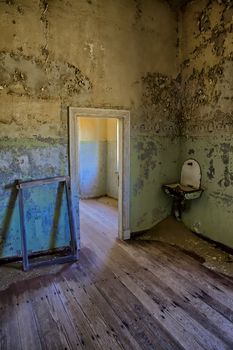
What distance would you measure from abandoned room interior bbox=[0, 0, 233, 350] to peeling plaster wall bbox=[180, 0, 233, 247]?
0.06 ft

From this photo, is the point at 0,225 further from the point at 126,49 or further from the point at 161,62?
the point at 161,62

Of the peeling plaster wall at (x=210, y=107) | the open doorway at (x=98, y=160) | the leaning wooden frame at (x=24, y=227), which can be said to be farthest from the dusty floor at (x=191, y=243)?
the open doorway at (x=98, y=160)

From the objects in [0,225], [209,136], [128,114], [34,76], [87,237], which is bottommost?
[87,237]

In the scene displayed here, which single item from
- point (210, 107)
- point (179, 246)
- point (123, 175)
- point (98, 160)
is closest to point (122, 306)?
point (179, 246)

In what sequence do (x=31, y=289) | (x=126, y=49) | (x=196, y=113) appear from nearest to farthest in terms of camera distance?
(x=31, y=289)
(x=126, y=49)
(x=196, y=113)

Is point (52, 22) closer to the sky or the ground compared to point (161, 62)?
closer to the sky

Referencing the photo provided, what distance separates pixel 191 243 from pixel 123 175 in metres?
1.46

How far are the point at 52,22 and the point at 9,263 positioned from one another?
3113 millimetres

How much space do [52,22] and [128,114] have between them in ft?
5.01

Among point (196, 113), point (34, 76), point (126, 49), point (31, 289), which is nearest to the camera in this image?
point (31, 289)

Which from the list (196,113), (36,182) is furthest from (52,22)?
→ (196,113)

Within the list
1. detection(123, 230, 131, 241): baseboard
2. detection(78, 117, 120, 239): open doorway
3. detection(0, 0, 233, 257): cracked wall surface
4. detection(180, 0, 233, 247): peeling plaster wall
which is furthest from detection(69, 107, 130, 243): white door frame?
detection(78, 117, 120, 239): open doorway

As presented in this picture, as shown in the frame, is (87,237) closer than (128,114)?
No

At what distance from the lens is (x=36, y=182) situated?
3.17m
